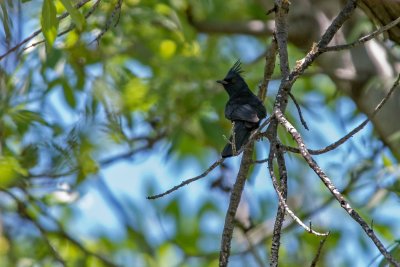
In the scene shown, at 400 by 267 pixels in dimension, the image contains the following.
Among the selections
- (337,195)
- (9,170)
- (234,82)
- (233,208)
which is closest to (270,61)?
(233,208)

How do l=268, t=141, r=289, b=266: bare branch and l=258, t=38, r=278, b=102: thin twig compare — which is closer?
l=268, t=141, r=289, b=266: bare branch

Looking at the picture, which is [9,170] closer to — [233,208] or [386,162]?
[233,208]

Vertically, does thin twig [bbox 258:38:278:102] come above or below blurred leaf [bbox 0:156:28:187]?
below

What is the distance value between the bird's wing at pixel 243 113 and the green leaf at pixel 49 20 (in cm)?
140

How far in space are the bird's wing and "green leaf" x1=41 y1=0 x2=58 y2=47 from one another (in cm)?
140

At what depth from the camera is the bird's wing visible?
409 cm

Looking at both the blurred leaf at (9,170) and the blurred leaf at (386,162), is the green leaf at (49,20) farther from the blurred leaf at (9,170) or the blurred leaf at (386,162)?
the blurred leaf at (386,162)

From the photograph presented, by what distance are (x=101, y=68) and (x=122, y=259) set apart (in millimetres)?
3190

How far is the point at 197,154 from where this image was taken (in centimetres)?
848

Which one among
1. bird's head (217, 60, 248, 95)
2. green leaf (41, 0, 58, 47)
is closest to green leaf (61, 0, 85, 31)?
green leaf (41, 0, 58, 47)

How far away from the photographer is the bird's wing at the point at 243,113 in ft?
13.4

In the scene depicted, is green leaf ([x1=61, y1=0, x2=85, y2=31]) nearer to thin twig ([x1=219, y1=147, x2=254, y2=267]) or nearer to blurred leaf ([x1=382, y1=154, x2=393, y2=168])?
thin twig ([x1=219, y1=147, x2=254, y2=267])

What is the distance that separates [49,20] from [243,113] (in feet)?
4.92

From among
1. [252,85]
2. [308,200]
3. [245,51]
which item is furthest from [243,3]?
[252,85]
